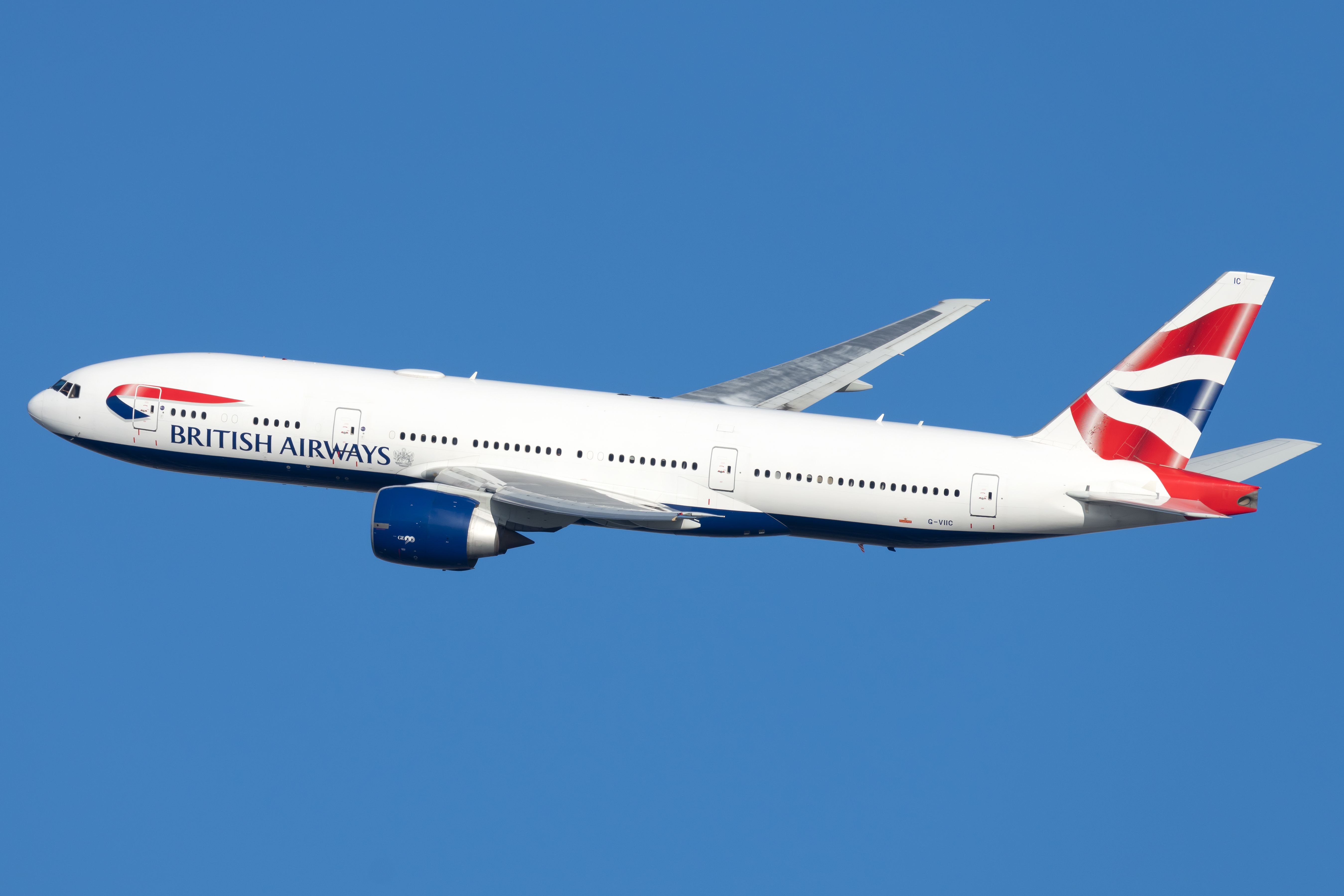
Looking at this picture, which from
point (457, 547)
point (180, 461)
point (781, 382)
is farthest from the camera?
point (781, 382)

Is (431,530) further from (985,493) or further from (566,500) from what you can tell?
(985,493)

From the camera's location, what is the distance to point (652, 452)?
43.1 metres

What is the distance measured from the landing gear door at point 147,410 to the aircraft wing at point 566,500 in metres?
8.28

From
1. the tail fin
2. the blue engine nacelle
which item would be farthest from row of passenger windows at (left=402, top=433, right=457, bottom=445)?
the tail fin

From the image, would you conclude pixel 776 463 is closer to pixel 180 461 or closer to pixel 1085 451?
pixel 1085 451

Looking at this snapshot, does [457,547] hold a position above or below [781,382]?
below

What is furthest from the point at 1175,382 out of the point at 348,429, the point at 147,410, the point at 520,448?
the point at 147,410

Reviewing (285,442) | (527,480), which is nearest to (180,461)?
(285,442)

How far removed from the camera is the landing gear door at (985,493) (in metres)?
42.8

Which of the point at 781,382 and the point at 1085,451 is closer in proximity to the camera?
the point at 1085,451

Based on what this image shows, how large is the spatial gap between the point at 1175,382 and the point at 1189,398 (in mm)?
571

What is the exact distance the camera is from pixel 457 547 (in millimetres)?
41812

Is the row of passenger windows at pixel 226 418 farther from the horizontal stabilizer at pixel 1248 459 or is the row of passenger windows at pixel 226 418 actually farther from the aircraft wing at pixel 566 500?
the horizontal stabilizer at pixel 1248 459

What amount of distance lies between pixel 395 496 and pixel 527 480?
3515mm
